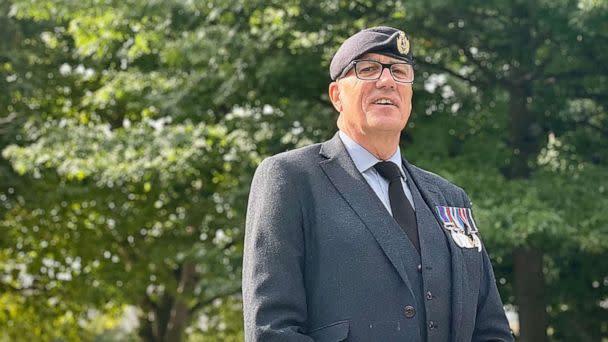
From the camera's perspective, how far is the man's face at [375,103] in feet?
9.14

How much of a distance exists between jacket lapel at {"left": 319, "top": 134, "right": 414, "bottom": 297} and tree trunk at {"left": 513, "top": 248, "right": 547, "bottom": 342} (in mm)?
10517

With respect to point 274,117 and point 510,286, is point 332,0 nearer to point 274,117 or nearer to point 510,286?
point 274,117

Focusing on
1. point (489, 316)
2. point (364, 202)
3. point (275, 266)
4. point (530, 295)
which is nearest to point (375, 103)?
point (364, 202)

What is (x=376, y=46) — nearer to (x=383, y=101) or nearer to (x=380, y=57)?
(x=380, y=57)

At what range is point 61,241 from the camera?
60.8 ft

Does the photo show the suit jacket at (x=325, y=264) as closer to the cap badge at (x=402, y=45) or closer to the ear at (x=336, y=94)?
the ear at (x=336, y=94)

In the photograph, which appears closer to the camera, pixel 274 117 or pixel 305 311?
pixel 305 311

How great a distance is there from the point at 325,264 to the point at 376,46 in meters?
0.57

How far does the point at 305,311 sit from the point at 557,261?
12.1m


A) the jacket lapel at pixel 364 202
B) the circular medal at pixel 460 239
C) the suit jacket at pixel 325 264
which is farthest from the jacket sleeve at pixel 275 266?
the circular medal at pixel 460 239

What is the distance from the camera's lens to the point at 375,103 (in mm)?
2793

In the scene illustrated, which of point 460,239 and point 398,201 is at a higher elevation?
point 398,201

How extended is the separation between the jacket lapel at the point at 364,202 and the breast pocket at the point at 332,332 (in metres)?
0.19

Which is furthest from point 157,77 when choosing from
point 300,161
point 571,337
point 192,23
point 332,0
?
point 300,161
